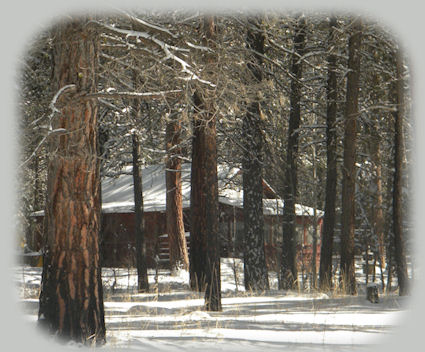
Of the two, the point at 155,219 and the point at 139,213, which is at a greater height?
the point at 155,219

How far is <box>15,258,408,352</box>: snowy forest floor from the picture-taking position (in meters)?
8.05

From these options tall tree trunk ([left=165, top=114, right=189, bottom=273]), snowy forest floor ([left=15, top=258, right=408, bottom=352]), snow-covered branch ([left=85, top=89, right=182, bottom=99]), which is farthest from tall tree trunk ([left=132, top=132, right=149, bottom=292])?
snow-covered branch ([left=85, top=89, right=182, bottom=99])

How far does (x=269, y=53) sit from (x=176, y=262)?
310 inches

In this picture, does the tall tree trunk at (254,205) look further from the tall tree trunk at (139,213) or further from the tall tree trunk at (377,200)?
the tall tree trunk at (377,200)

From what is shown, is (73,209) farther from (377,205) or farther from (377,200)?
(377,205)

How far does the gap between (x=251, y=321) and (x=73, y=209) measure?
12.9 ft

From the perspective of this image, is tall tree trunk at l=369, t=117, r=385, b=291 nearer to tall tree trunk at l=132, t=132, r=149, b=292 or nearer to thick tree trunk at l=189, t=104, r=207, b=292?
thick tree trunk at l=189, t=104, r=207, b=292

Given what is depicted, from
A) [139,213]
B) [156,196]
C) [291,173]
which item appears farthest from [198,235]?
[156,196]

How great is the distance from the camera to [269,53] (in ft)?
62.1

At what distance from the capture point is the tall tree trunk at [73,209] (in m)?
8.02

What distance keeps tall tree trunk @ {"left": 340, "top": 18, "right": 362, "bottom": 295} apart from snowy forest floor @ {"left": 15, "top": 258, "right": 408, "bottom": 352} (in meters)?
1.72

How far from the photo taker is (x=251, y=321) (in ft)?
33.5

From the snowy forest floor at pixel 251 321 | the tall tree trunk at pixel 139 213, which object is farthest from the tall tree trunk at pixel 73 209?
the tall tree trunk at pixel 139 213

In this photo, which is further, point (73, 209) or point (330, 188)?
point (330, 188)
